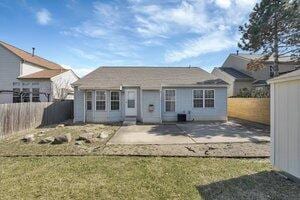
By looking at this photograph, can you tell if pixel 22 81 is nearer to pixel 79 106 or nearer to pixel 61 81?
pixel 61 81

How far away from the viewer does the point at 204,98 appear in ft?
64.8

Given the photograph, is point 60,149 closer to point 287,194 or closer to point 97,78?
point 287,194

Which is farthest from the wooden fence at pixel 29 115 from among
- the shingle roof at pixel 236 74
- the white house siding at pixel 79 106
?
the shingle roof at pixel 236 74

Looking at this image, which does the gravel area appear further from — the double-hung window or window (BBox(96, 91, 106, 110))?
window (BBox(96, 91, 106, 110))

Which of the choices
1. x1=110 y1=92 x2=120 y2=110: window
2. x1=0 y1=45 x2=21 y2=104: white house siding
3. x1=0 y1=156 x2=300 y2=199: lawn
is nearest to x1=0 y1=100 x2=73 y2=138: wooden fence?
x1=110 y1=92 x2=120 y2=110: window

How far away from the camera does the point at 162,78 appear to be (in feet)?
69.7

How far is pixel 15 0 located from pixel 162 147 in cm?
1023

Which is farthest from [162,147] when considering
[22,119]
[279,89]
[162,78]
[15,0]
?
[162,78]

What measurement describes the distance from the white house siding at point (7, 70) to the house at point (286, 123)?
2385cm

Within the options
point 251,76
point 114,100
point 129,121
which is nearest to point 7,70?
point 114,100

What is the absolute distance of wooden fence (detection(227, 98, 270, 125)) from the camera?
18.1 m

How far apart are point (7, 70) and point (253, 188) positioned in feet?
82.2

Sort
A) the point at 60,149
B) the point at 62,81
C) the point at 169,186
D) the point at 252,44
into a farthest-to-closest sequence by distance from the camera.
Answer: the point at 62,81, the point at 252,44, the point at 60,149, the point at 169,186

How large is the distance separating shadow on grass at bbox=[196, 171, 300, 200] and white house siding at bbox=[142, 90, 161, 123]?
12.6 m
